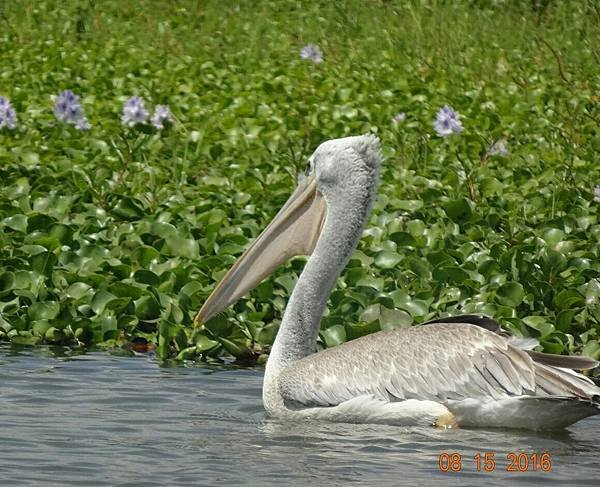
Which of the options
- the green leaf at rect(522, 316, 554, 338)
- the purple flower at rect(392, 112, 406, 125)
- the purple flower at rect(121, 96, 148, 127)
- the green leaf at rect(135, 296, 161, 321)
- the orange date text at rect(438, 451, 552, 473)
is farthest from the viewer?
the purple flower at rect(392, 112, 406, 125)

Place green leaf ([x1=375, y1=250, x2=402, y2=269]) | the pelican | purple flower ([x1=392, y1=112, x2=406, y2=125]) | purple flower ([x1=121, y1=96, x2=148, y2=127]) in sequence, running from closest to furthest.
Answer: the pelican
green leaf ([x1=375, y1=250, x2=402, y2=269])
purple flower ([x1=121, y1=96, x2=148, y2=127])
purple flower ([x1=392, y1=112, x2=406, y2=125])

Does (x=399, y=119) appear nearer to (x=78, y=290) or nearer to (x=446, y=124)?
(x=446, y=124)

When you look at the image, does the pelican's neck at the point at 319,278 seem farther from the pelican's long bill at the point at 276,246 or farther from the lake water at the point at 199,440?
the lake water at the point at 199,440

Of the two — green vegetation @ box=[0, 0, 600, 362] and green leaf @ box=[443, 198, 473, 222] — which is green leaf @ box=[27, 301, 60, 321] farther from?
green leaf @ box=[443, 198, 473, 222]

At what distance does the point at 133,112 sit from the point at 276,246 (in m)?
3.58

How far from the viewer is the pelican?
5492 millimetres

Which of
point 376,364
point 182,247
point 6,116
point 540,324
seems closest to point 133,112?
point 6,116

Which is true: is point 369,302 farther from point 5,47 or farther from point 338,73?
point 5,47

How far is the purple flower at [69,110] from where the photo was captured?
31.9 feet

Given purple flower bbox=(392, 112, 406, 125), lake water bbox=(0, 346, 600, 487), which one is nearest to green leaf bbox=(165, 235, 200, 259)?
lake water bbox=(0, 346, 600, 487)

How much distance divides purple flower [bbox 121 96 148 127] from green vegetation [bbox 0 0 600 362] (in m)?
0.14

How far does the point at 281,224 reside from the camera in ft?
20.7

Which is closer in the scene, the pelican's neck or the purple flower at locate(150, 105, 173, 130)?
the pelican's neck

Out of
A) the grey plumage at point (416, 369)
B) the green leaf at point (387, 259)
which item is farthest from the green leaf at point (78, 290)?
the grey plumage at point (416, 369)
